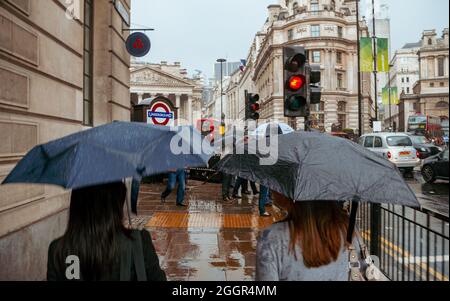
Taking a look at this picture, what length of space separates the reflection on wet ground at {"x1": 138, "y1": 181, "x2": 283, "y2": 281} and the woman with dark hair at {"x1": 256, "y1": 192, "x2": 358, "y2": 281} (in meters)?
3.09

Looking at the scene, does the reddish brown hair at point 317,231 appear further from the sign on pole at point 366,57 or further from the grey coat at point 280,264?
the sign on pole at point 366,57

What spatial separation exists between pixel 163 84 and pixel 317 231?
302 ft

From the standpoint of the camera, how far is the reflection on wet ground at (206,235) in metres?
5.45

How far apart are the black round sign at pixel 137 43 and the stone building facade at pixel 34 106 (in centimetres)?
258

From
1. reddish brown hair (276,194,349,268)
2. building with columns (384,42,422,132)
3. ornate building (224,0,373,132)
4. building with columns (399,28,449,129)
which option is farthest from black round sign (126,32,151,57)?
building with columns (384,42,422,132)

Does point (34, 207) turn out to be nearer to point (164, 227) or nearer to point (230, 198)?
point (164, 227)

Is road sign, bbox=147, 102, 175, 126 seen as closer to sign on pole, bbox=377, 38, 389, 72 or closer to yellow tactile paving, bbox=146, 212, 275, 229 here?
yellow tactile paving, bbox=146, 212, 275, 229

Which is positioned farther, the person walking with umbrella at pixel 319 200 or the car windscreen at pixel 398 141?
the car windscreen at pixel 398 141

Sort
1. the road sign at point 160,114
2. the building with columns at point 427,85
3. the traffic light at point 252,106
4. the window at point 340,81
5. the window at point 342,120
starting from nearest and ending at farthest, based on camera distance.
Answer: the road sign at point 160,114, the traffic light at point 252,106, the building with columns at point 427,85, the window at point 342,120, the window at point 340,81

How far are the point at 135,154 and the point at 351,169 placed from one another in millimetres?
1086

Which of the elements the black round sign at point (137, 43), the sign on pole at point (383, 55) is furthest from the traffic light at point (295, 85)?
the sign on pole at point (383, 55)

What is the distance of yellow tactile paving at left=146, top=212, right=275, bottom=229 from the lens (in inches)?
316

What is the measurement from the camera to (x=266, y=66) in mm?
78438

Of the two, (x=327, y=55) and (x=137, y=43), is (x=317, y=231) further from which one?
(x=327, y=55)
